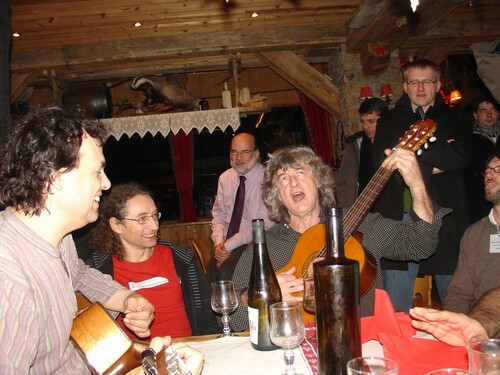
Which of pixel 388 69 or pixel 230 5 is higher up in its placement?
pixel 230 5

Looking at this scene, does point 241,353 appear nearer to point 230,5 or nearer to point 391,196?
point 391,196

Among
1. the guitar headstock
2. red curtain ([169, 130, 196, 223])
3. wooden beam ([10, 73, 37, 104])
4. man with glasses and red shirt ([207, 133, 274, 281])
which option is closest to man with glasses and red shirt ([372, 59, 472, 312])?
the guitar headstock

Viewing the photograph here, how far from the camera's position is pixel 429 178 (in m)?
2.82

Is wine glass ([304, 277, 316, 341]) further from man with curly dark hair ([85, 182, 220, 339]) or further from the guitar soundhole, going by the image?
man with curly dark hair ([85, 182, 220, 339])

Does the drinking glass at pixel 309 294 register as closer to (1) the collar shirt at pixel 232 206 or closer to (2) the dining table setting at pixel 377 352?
(2) the dining table setting at pixel 377 352

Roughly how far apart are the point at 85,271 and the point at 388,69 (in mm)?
4683

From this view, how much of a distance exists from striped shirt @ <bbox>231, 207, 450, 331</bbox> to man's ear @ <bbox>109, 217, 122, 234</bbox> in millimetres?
745

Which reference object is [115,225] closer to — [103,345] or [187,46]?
[103,345]

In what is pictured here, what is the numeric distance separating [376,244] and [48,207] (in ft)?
4.86

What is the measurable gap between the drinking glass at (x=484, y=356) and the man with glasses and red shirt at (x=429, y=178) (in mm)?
1974

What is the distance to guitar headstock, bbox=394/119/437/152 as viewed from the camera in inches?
83.7

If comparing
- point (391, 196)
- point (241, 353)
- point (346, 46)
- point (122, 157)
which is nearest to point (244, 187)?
point (391, 196)

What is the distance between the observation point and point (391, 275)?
9.95 ft

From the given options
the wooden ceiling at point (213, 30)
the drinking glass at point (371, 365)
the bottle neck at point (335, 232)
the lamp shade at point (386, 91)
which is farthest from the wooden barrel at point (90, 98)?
the drinking glass at point (371, 365)
